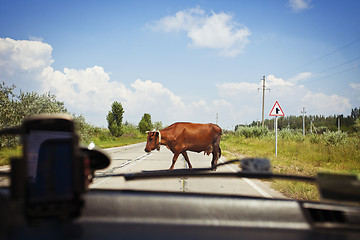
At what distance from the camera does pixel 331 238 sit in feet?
3.50

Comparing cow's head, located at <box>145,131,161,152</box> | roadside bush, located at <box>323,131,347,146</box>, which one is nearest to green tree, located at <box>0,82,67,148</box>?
cow's head, located at <box>145,131,161,152</box>

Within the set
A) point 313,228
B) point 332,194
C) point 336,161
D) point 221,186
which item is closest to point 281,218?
point 313,228

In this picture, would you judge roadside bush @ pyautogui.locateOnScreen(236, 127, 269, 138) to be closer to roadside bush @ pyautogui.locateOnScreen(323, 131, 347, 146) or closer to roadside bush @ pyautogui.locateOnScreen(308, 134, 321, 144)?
roadside bush @ pyautogui.locateOnScreen(308, 134, 321, 144)

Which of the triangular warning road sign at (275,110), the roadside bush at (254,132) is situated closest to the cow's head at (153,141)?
the triangular warning road sign at (275,110)

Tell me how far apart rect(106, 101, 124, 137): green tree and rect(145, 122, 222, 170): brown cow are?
5602cm

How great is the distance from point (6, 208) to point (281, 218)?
1.03 meters

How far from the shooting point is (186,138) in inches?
269

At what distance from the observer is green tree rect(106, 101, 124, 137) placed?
61656 mm

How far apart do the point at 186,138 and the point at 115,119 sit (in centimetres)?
5993

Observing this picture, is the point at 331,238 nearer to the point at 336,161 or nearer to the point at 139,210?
the point at 139,210

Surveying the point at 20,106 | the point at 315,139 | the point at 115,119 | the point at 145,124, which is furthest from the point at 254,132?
the point at 145,124

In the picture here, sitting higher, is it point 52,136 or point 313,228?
point 52,136

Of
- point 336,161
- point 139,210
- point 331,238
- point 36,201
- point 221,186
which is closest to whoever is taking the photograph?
point 36,201

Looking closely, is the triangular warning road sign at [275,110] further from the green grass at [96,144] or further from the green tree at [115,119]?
the green tree at [115,119]
